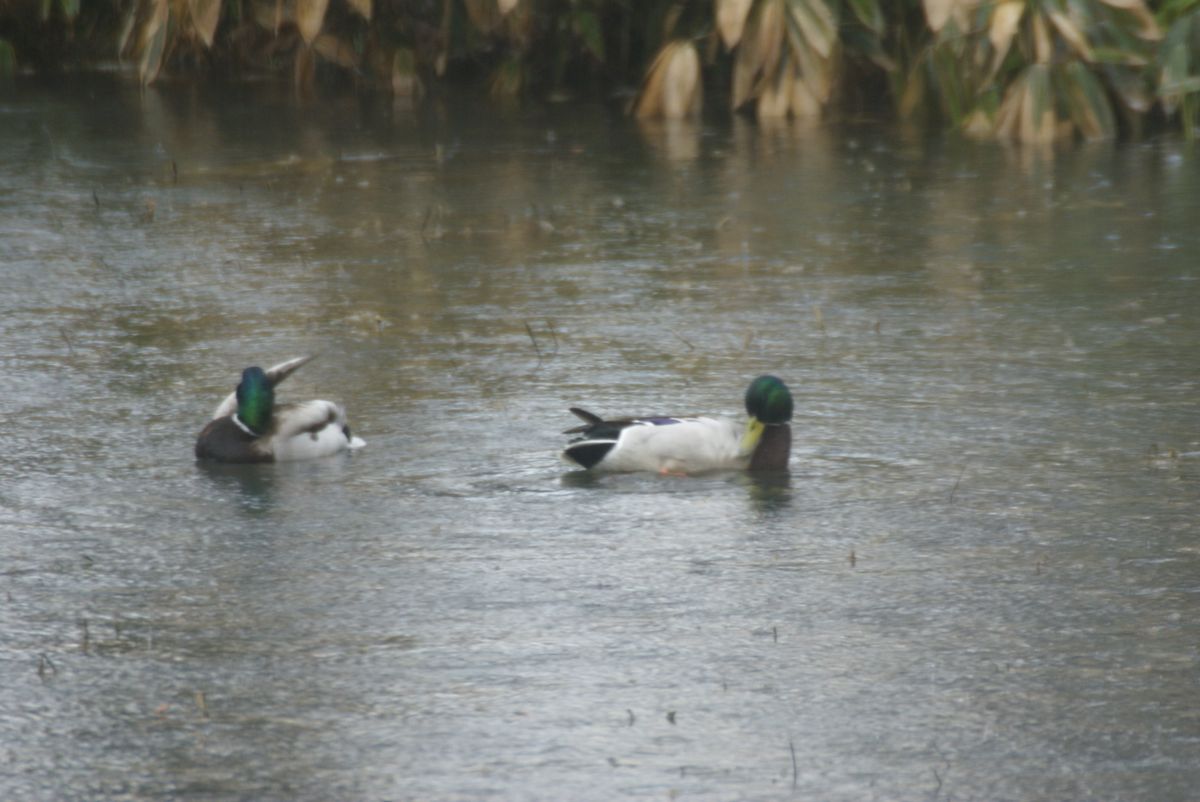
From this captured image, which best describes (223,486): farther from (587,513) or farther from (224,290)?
(224,290)

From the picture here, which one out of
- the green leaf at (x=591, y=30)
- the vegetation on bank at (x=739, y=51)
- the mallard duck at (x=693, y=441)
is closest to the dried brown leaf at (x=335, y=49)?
the vegetation on bank at (x=739, y=51)

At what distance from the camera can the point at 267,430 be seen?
6.89 meters

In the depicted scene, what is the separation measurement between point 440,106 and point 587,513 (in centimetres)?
1185

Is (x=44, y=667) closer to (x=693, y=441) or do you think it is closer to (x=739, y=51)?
(x=693, y=441)

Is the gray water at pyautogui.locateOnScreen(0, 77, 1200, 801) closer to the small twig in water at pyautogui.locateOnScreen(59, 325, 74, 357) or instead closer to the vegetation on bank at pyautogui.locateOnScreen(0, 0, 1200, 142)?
the small twig in water at pyautogui.locateOnScreen(59, 325, 74, 357)

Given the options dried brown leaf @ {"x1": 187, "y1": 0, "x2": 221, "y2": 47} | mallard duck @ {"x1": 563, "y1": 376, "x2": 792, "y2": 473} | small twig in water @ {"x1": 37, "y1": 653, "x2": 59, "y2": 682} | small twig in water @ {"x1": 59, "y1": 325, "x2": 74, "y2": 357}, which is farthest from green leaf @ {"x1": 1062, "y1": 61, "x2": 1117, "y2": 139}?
small twig in water @ {"x1": 37, "y1": 653, "x2": 59, "y2": 682}

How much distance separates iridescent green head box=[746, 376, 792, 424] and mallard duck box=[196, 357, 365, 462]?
132 cm

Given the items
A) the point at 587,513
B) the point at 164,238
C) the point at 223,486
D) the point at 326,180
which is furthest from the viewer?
the point at 326,180

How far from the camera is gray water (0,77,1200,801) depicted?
432 centimetres

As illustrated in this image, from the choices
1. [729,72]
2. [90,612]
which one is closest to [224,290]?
[90,612]

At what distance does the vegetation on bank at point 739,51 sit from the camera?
45.7 feet

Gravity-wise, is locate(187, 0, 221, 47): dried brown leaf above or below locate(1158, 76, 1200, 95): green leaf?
above

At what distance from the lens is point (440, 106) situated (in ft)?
57.8

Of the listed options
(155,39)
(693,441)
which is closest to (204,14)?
(155,39)
